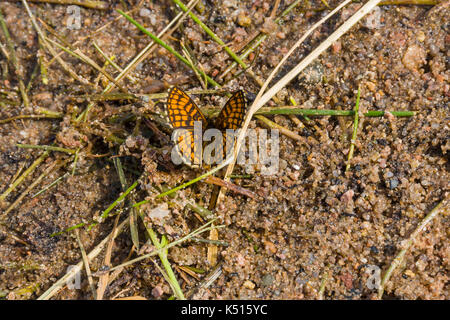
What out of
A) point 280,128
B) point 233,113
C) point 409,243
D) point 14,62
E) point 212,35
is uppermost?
point 212,35

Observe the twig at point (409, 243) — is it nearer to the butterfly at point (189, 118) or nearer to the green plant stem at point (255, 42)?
→ the butterfly at point (189, 118)

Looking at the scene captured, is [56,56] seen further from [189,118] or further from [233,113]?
[233,113]

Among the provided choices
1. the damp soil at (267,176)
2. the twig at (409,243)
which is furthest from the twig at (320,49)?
the twig at (409,243)

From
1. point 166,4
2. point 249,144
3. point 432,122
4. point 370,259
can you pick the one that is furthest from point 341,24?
point 370,259

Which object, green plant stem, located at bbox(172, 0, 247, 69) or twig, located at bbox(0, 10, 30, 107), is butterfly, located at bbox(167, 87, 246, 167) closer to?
green plant stem, located at bbox(172, 0, 247, 69)

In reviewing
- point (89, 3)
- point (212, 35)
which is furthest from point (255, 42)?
point (89, 3)

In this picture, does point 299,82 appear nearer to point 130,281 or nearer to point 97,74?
point 97,74
